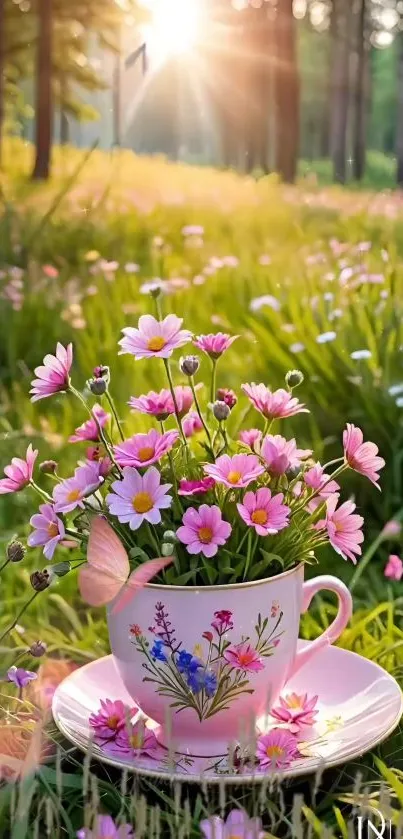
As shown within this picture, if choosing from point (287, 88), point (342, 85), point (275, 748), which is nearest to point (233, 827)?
point (275, 748)

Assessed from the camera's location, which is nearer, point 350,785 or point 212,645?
point 212,645

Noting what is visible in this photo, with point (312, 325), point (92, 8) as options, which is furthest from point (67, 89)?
point (312, 325)

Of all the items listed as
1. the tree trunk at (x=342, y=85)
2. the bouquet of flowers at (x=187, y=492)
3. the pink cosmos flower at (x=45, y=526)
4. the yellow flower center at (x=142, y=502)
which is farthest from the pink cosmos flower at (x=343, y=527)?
the tree trunk at (x=342, y=85)

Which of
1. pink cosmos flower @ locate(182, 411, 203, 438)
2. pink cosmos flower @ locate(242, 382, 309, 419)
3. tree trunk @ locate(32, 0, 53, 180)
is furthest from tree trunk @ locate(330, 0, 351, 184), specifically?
pink cosmos flower @ locate(242, 382, 309, 419)

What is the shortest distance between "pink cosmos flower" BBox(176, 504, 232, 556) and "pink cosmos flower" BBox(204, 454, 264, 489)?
0.04 metres

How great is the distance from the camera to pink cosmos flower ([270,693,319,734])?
1269mm

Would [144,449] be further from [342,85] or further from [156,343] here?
[342,85]

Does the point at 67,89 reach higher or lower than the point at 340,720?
higher

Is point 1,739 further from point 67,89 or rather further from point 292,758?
point 67,89

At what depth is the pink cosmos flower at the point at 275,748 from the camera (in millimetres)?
1171

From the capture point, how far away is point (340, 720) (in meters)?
1.28

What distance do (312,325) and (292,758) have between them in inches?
58.8

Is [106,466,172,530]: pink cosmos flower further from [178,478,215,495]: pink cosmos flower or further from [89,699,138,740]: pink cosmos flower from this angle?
[89,699,138,740]: pink cosmos flower

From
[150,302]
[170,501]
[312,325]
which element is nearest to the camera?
[170,501]
